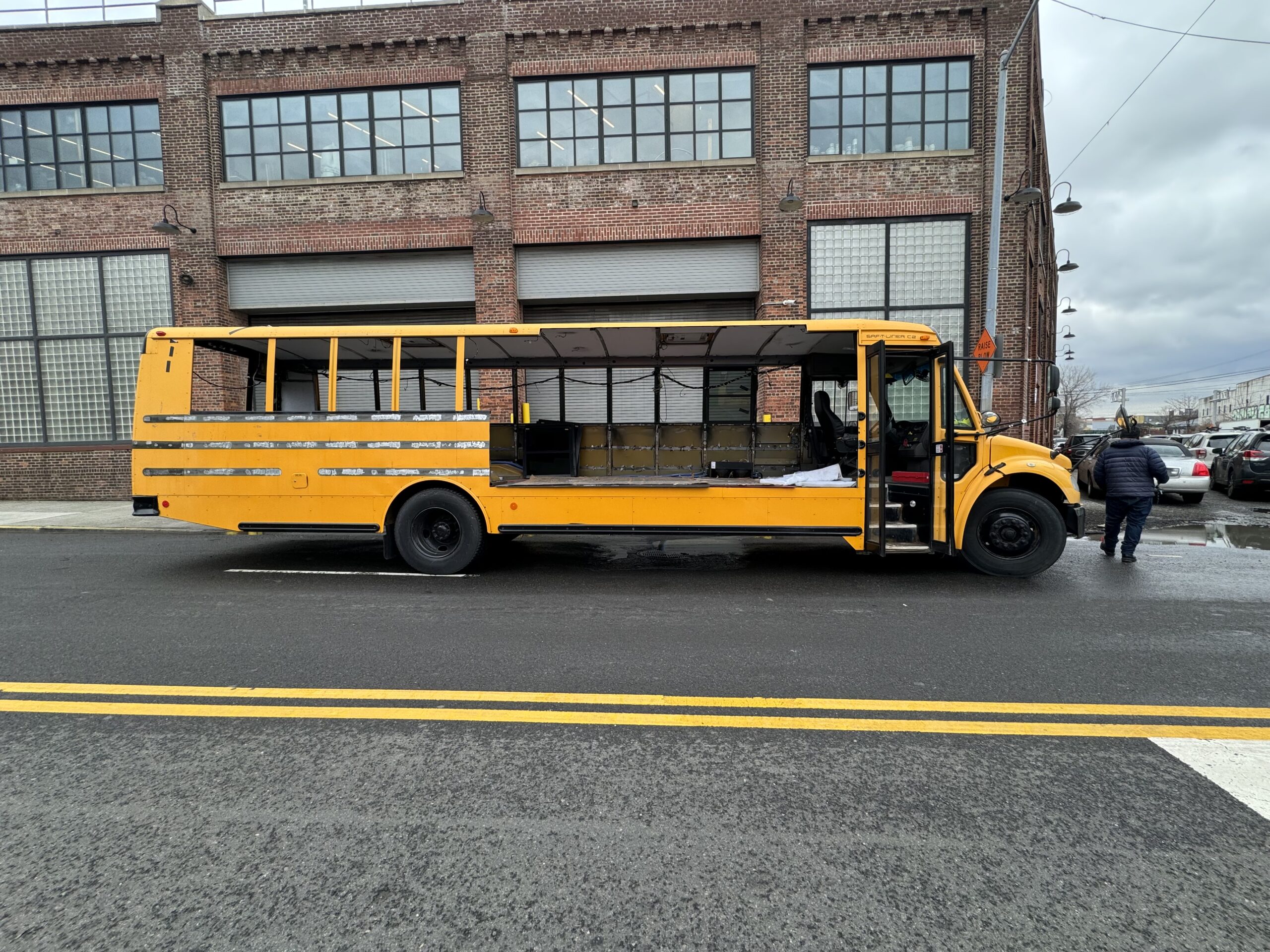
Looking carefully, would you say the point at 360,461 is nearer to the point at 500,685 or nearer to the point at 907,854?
the point at 500,685

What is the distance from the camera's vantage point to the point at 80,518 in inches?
490

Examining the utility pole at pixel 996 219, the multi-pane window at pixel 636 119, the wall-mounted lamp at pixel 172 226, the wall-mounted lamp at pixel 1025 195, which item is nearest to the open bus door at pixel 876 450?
the utility pole at pixel 996 219

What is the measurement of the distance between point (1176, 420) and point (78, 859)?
136 meters

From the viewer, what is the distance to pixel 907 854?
241cm

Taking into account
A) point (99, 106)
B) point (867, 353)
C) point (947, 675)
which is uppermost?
point (99, 106)

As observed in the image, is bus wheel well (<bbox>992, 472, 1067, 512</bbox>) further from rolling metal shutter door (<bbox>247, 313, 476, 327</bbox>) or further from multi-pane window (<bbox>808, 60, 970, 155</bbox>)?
rolling metal shutter door (<bbox>247, 313, 476, 327</bbox>)

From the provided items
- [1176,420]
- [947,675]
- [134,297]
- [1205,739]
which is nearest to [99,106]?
[134,297]

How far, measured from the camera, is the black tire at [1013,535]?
23.1 feet

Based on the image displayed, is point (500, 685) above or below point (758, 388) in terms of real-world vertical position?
below

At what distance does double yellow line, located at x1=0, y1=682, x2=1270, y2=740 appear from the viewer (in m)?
3.43

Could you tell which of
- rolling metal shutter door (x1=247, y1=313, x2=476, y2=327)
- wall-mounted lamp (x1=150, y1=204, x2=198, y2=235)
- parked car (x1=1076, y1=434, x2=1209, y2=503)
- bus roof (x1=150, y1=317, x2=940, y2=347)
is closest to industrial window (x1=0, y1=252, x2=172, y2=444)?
wall-mounted lamp (x1=150, y1=204, x2=198, y2=235)

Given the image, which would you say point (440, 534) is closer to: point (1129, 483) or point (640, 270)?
point (1129, 483)

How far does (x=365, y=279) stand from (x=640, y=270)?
6.22 meters

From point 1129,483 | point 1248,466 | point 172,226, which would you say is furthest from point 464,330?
point 1248,466
